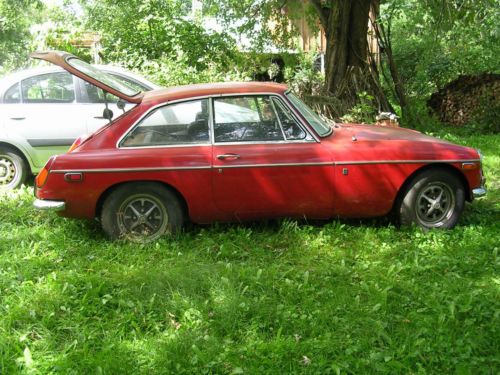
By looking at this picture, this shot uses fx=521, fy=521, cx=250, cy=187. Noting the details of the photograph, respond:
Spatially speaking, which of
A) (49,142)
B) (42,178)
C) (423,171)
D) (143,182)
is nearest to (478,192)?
(423,171)

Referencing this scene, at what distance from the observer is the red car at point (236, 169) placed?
15.7 ft

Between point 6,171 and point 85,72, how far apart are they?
289 cm

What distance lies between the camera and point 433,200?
5074mm

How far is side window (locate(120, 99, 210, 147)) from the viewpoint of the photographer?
4906mm

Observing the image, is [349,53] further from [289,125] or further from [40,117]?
[40,117]

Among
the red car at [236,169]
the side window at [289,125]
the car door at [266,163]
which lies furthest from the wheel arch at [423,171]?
the side window at [289,125]

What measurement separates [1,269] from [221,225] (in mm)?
2071

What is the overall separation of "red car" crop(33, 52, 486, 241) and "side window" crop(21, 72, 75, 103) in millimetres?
2215

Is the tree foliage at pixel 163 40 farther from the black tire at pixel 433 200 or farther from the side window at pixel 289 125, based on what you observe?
the black tire at pixel 433 200

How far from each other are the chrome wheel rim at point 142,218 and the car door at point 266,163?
1.91 ft

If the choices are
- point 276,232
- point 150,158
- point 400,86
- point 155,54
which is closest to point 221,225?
point 276,232

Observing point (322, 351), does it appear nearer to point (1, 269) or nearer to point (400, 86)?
point (1, 269)

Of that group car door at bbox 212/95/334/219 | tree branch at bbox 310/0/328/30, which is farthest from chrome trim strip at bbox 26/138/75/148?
tree branch at bbox 310/0/328/30

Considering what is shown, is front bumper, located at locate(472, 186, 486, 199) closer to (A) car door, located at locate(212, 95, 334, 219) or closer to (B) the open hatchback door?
(A) car door, located at locate(212, 95, 334, 219)
